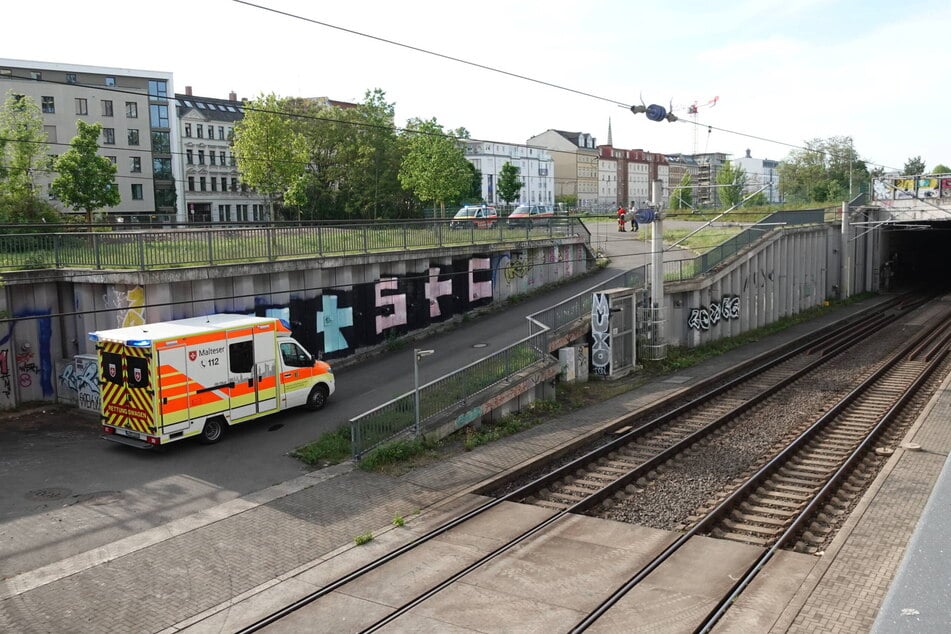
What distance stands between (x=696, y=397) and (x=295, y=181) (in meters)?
30.1

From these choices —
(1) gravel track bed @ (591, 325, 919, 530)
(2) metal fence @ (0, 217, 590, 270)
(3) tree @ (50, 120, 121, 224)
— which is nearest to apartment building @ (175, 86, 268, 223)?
(3) tree @ (50, 120, 121, 224)

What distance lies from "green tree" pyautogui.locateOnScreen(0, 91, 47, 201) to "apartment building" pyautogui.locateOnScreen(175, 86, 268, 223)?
1774 inches

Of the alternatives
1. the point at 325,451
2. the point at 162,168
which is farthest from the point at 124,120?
the point at 325,451

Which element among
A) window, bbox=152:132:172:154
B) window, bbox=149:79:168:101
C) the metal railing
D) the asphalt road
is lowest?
the asphalt road

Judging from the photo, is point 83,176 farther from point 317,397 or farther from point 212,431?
point 212,431

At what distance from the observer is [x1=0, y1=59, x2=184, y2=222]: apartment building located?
6231 cm

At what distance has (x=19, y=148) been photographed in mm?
36469

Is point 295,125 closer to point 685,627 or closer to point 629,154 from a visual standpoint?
point 685,627

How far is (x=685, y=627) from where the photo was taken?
9.89 metres

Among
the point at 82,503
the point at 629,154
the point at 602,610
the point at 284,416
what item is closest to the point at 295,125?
the point at 284,416

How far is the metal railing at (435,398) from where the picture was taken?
693 inches

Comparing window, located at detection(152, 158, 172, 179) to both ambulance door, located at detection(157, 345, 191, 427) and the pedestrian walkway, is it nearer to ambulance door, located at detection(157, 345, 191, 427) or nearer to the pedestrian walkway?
ambulance door, located at detection(157, 345, 191, 427)

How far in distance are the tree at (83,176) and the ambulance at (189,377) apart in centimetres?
2842

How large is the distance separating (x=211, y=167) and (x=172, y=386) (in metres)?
74.6
